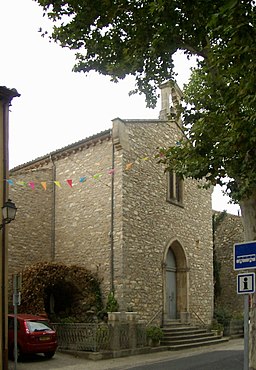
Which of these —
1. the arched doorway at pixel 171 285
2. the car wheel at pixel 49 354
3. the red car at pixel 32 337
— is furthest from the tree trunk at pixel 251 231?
the arched doorway at pixel 171 285

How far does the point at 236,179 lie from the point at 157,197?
10.8 meters

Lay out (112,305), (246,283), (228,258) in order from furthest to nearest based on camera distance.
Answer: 1. (228,258)
2. (112,305)
3. (246,283)

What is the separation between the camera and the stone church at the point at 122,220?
19203 mm

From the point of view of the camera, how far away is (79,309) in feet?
62.7

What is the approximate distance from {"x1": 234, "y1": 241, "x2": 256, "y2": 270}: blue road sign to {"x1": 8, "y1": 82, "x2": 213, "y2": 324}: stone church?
10.3 meters

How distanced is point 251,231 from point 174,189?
1288 cm

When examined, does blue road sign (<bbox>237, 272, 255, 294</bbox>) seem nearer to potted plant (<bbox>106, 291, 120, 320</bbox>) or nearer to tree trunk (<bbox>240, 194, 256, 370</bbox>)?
tree trunk (<bbox>240, 194, 256, 370</bbox>)

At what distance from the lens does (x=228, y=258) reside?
2975 cm

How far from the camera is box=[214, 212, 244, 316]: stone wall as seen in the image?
28641 mm

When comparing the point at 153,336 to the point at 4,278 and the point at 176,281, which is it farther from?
the point at 4,278

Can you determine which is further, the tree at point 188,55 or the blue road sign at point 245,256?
the tree at point 188,55

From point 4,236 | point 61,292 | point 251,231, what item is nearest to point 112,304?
point 61,292

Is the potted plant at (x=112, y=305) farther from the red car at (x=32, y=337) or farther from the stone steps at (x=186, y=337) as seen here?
the red car at (x=32, y=337)

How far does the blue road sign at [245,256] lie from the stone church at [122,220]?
404 inches
